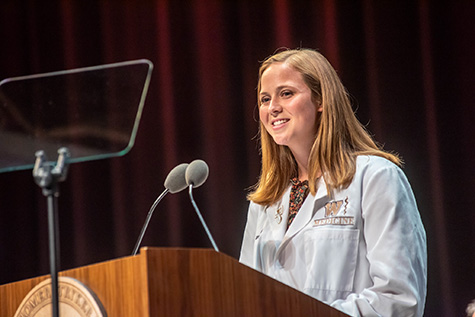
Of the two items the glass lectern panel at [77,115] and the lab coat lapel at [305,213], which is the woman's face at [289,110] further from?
the glass lectern panel at [77,115]

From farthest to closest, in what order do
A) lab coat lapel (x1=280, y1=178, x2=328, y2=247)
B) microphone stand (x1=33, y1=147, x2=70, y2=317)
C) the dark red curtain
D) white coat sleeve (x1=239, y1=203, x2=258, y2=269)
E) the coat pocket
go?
1. the dark red curtain
2. white coat sleeve (x1=239, y1=203, x2=258, y2=269)
3. lab coat lapel (x1=280, y1=178, x2=328, y2=247)
4. the coat pocket
5. microphone stand (x1=33, y1=147, x2=70, y2=317)

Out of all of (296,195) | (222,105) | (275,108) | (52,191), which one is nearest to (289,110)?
(275,108)

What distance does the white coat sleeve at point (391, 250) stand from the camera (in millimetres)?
1657

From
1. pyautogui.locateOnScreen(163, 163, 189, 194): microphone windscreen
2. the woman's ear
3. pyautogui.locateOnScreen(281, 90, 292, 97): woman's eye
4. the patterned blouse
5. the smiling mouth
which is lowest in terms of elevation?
the patterned blouse

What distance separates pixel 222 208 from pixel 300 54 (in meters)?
1.37

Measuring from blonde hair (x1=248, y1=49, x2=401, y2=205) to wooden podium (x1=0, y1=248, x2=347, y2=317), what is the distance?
2.35ft

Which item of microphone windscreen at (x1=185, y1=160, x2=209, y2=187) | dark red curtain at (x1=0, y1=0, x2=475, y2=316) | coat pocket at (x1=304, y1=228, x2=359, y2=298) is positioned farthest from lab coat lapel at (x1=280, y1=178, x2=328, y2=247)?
dark red curtain at (x1=0, y1=0, x2=475, y2=316)

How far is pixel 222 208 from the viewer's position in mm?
3430

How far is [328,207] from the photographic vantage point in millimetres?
1980

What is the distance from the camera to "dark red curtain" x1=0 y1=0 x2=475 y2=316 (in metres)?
2.99

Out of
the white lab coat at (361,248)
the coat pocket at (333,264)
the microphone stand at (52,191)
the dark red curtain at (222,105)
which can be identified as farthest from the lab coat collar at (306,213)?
the dark red curtain at (222,105)

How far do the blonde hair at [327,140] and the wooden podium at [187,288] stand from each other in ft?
2.35

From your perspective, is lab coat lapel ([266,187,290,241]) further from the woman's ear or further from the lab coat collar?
the woman's ear

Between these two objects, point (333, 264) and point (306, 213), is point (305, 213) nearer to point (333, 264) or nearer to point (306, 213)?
point (306, 213)
